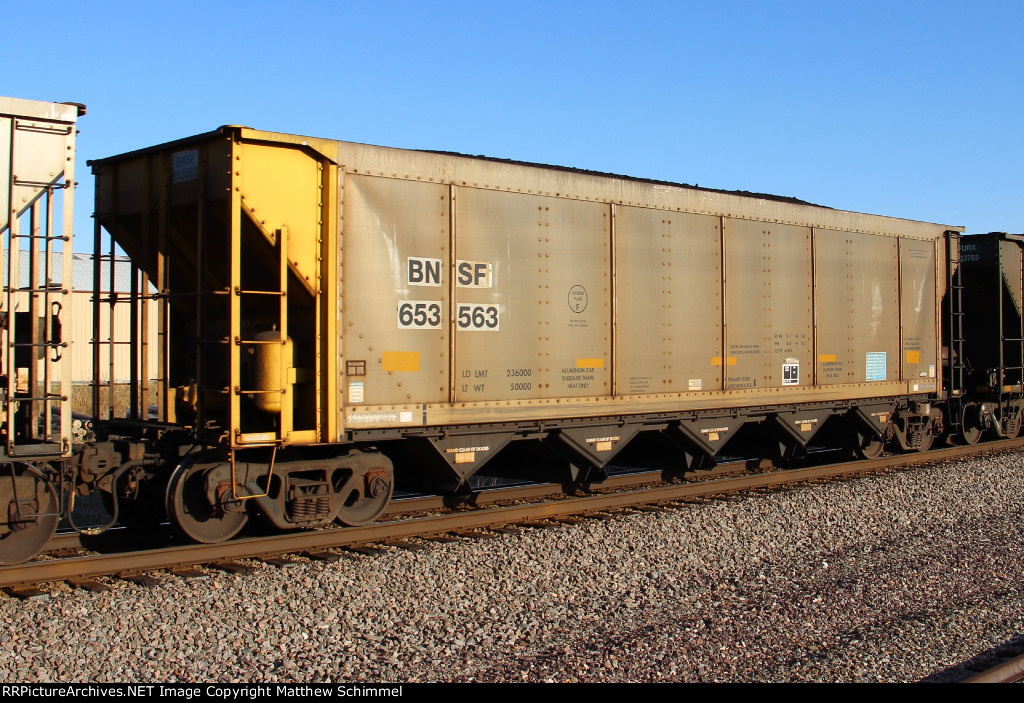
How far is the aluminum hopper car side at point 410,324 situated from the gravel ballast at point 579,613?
3.73 ft

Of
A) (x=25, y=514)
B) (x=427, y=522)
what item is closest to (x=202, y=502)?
(x=25, y=514)

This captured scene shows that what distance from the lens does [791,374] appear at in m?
11.5

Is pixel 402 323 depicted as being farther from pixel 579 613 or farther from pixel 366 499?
pixel 579 613

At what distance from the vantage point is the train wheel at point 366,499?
815cm

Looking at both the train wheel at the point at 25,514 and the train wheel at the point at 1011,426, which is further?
the train wheel at the point at 1011,426

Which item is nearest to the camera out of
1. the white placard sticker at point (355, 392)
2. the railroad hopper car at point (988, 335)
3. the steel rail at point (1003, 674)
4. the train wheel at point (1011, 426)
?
the steel rail at point (1003, 674)

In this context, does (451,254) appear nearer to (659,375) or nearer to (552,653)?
(659,375)

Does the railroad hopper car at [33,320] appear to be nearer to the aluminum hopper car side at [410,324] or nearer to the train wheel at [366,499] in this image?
the aluminum hopper car side at [410,324]

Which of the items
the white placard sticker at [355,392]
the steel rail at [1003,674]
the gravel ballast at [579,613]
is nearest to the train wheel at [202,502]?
the gravel ballast at [579,613]

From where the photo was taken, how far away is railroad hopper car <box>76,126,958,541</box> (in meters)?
7.50

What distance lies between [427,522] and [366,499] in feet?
2.00

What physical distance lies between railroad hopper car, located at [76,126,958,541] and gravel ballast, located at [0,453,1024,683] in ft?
3.64

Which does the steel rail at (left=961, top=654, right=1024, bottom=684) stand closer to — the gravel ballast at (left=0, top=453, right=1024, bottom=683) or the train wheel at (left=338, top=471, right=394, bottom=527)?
the gravel ballast at (left=0, top=453, right=1024, bottom=683)

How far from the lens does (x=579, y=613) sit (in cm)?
616
